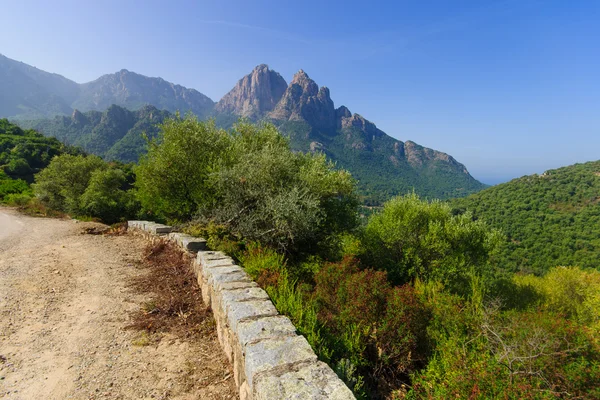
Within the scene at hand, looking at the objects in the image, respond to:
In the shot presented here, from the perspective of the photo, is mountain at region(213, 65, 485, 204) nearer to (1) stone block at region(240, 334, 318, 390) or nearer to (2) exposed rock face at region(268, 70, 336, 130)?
(2) exposed rock face at region(268, 70, 336, 130)

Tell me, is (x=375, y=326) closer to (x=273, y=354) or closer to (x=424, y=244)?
(x=273, y=354)

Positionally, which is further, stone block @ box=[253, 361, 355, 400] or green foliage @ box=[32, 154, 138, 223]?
green foliage @ box=[32, 154, 138, 223]

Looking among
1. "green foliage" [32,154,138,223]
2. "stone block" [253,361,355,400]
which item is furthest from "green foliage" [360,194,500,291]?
"green foliage" [32,154,138,223]

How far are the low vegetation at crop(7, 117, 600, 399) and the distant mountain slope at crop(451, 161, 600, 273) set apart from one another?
16805mm

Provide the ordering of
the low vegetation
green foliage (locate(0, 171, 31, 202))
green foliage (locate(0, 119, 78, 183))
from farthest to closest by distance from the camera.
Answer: green foliage (locate(0, 119, 78, 183)) → green foliage (locate(0, 171, 31, 202)) → the low vegetation

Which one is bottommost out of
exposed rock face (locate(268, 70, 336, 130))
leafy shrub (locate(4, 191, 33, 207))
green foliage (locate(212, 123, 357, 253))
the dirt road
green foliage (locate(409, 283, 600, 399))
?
leafy shrub (locate(4, 191, 33, 207))

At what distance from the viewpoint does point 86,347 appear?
4266 millimetres

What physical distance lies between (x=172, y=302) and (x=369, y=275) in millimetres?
4091

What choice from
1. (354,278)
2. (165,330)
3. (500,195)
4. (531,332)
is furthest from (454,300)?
(500,195)

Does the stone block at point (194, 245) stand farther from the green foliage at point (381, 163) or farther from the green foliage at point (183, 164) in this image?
the green foliage at point (381, 163)

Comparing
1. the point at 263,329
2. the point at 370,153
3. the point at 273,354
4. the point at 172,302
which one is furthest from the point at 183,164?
the point at 370,153

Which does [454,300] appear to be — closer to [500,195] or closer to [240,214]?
[240,214]

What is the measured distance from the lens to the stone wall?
2.50 metres

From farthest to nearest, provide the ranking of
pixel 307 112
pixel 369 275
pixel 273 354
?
pixel 307 112 < pixel 369 275 < pixel 273 354
